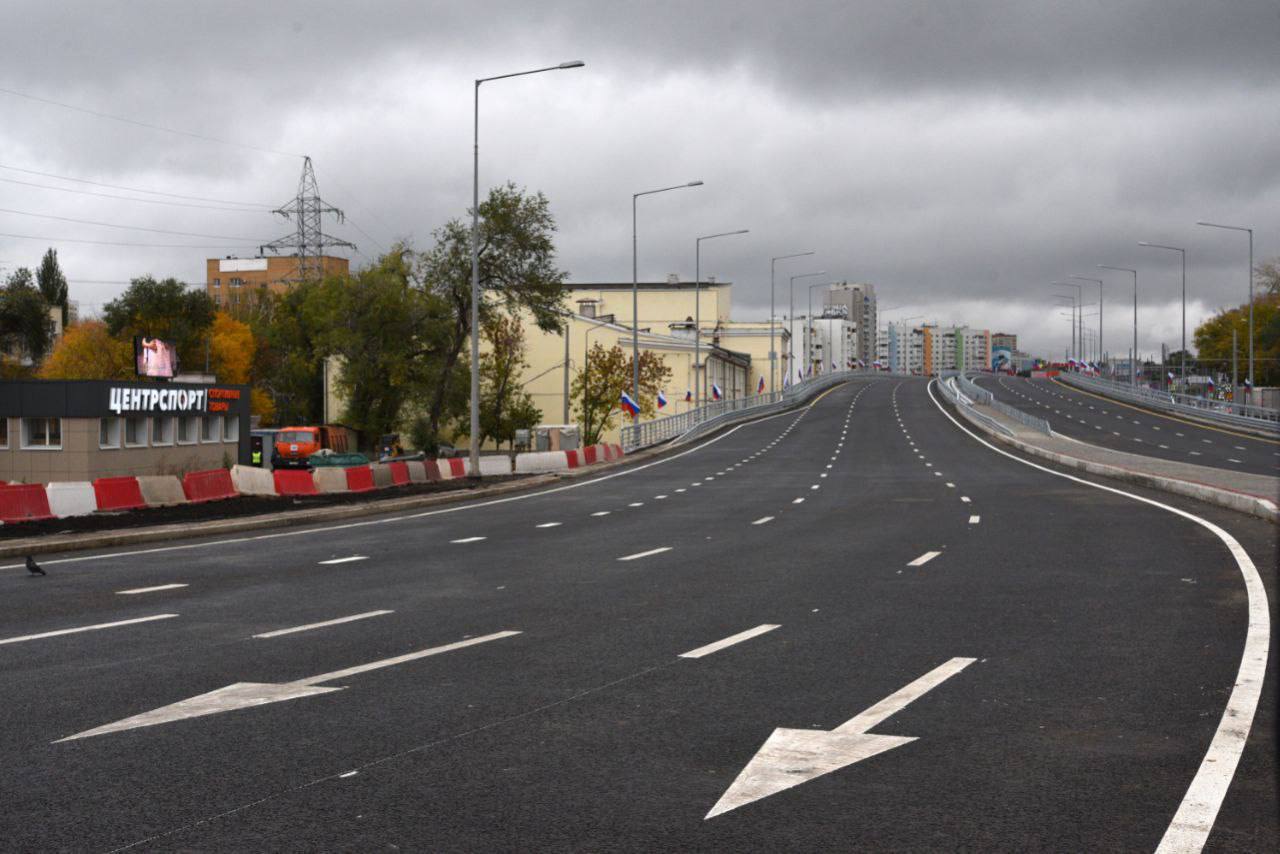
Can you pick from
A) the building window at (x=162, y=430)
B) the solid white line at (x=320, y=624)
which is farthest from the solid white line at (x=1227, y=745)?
the building window at (x=162, y=430)

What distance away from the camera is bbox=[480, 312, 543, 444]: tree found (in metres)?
87.0

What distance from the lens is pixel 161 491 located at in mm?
24047

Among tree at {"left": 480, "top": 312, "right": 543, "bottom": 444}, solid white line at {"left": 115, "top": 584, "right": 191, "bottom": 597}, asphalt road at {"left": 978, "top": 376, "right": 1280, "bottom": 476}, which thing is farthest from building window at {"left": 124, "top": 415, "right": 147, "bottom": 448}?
asphalt road at {"left": 978, "top": 376, "right": 1280, "bottom": 476}

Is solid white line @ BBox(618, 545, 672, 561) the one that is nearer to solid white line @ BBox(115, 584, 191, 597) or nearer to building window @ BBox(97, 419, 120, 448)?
solid white line @ BBox(115, 584, 191, 597)

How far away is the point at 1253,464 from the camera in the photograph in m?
42.9

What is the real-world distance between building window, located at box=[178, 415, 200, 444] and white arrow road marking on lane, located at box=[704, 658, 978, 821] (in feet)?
176

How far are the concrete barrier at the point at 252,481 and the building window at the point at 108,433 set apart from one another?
84.8 ft

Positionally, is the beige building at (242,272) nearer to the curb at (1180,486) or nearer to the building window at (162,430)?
the building window at (162,430)

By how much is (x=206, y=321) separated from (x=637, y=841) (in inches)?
3901

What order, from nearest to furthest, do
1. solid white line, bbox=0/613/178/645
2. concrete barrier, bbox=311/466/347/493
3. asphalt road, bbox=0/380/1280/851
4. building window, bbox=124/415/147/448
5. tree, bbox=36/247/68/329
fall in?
asphalt road, bbox=0/380/1280/851 < solid white line, bbox=0/613/178/645 < concrete barrier, bbox=311/466/347/493 < building window, bbox=124/415/147/448 < tree, bbox=36/247/68/329

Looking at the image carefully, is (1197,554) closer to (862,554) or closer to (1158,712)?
(862,554)

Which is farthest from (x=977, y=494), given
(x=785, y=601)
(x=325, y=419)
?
(x=325, y=419)

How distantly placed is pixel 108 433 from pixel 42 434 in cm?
244

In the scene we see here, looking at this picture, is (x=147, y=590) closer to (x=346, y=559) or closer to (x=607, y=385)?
(x=346, y=559)
